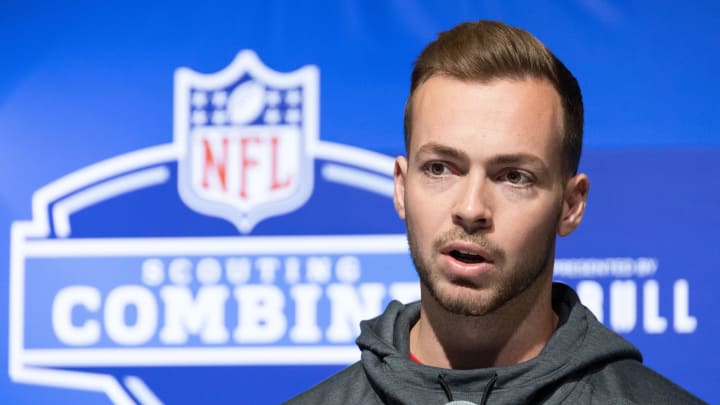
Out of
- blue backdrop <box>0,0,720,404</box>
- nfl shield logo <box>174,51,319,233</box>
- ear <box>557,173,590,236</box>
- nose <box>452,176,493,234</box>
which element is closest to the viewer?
nose <box>452,176,493,234</box>

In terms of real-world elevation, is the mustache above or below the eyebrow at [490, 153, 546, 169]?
below

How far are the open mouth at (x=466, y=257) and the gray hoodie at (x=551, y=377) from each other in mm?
149

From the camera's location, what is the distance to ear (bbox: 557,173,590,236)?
58.0 inches

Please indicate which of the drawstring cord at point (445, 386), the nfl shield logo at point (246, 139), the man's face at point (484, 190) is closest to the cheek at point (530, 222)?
the man's face at point (484, 190)

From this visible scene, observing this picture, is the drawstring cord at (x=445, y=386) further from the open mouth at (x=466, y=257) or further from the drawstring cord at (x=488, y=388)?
the open mouth at (x=466, y=257)

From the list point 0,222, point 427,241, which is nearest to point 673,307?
point 427,241

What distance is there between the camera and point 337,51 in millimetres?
2609

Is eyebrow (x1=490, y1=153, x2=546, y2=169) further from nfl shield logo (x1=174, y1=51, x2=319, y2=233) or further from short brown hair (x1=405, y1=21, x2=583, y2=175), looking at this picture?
nfl shield logo (x1=174, y1=51, x2=319, y2=233)

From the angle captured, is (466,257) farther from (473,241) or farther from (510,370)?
(510,370)

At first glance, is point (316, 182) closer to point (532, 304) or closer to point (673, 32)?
point (673, 32)

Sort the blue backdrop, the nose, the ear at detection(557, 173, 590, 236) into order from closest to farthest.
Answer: the nose
the ear at detection(557, 173, 590, 236)
the blue backdrop

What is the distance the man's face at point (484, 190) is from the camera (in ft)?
4.48

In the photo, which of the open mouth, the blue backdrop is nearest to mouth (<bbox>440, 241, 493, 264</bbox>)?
the open mouth

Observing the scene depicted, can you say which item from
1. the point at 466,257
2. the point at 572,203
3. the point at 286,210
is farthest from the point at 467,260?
the point at 286,210
